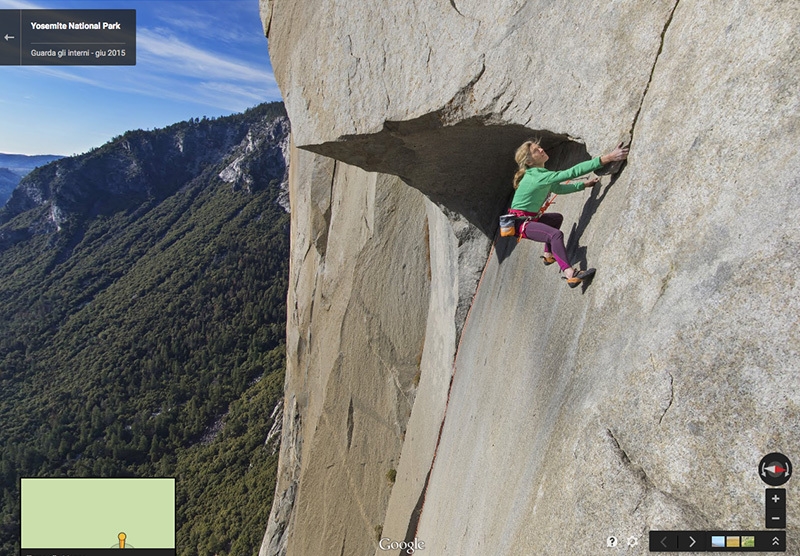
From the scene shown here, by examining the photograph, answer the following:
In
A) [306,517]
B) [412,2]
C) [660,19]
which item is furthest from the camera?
[306,517]

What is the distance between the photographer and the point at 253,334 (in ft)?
246

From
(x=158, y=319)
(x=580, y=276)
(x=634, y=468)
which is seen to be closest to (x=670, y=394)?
(x=634, y=468)

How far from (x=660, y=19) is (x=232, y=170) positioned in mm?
120518

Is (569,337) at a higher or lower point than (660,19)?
lower

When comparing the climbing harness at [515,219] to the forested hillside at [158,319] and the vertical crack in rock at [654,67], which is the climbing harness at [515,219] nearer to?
the vertical crack in rock at [654,67]

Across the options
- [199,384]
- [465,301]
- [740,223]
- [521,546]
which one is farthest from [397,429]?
[199,384]

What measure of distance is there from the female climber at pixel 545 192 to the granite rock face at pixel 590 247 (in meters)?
0.16

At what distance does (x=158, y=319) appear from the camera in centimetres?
8119

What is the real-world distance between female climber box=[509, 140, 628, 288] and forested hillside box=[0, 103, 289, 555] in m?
30.7

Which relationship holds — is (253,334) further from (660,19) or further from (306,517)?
(660,19)

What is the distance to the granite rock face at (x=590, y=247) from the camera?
2256mm

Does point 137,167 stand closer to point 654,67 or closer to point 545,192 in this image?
point 545,192

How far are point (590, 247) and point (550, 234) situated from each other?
0.42m

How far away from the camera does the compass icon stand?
6.51 feet
